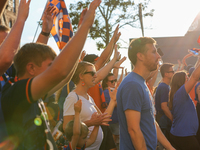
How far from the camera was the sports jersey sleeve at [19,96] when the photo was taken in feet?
4.38

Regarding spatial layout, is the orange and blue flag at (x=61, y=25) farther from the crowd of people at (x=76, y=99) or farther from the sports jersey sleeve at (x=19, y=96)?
the sports jersey sleeve at (x=19, y=96)

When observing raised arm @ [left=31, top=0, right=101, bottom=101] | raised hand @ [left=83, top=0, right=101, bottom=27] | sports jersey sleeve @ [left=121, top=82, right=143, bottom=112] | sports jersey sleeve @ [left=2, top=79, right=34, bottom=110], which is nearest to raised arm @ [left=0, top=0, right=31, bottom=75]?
sports jersey sleeve @ [left=2, top=79, right=34, bottom=110]

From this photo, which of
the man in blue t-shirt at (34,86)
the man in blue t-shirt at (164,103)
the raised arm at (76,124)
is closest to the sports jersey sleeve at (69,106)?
the raised arm at (76,124)

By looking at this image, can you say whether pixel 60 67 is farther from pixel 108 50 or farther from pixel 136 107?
pixel 108 50

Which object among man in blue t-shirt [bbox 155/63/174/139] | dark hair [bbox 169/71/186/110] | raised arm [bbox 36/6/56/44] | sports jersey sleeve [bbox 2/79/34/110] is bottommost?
man in blue t-shirt [bbox 155/63/174/139]

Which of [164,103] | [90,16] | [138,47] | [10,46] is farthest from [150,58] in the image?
[164,103]

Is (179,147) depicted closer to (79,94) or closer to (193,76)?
(193,76)

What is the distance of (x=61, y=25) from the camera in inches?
176

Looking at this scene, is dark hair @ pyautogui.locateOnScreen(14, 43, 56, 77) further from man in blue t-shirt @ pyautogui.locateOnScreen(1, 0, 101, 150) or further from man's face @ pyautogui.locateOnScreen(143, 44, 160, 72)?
man's face @ pyautogui.locateOnScreen(143, 44, 160, 72)

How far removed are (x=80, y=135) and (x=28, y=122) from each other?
1.24 m

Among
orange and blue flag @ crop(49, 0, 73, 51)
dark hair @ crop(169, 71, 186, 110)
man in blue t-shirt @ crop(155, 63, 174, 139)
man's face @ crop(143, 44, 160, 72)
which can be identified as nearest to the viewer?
man's face @ crop(143, 44, 160, 72)

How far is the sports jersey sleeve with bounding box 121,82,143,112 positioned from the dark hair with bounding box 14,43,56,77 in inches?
49.1

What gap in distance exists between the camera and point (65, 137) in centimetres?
273

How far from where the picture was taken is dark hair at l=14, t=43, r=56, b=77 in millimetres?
1549
